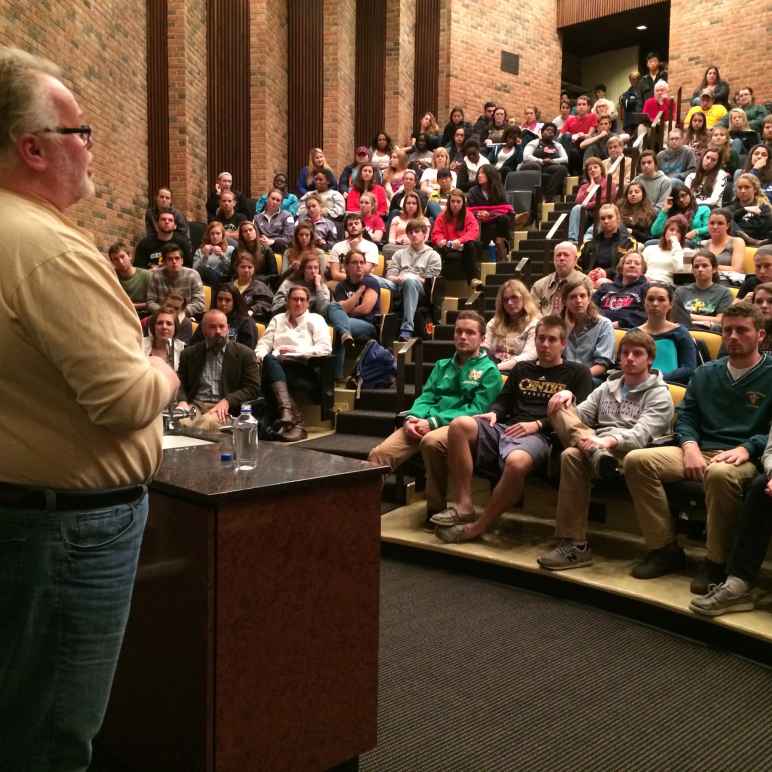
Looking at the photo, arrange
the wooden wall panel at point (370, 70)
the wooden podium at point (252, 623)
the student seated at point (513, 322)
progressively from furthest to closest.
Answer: the wooden wall panel at point (370, 70), the student seated at point (513, 322), the wooden podium at point (252, 623)

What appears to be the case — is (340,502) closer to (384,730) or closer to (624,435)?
(384,730)

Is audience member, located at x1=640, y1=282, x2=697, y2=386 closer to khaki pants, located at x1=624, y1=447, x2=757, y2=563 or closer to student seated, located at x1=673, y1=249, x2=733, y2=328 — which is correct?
student seated, located at x1=673, y1=249, x2=733, y2=328

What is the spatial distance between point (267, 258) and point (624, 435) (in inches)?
164

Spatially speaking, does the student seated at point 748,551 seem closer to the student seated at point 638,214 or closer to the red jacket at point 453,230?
the student seated at point 638,214

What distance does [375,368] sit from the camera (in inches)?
218

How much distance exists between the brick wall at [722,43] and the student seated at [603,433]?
31.7 feet

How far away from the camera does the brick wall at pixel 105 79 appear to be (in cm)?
616

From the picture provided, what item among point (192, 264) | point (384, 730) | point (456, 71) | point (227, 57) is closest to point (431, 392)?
point (384, 730)

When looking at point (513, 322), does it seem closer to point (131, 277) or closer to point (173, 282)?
point (173, 282)

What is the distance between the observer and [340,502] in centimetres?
180

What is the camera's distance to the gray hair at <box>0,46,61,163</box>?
1.13m

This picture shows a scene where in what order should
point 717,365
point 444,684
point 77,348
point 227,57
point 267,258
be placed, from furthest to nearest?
point 227,57 < point 267,258 < point 717,365 < point 444,684 < point 77,348

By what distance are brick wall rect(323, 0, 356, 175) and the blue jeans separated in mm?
10399

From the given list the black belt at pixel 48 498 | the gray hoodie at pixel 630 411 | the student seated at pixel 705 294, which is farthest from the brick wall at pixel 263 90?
the black belt at pixel 48 498
